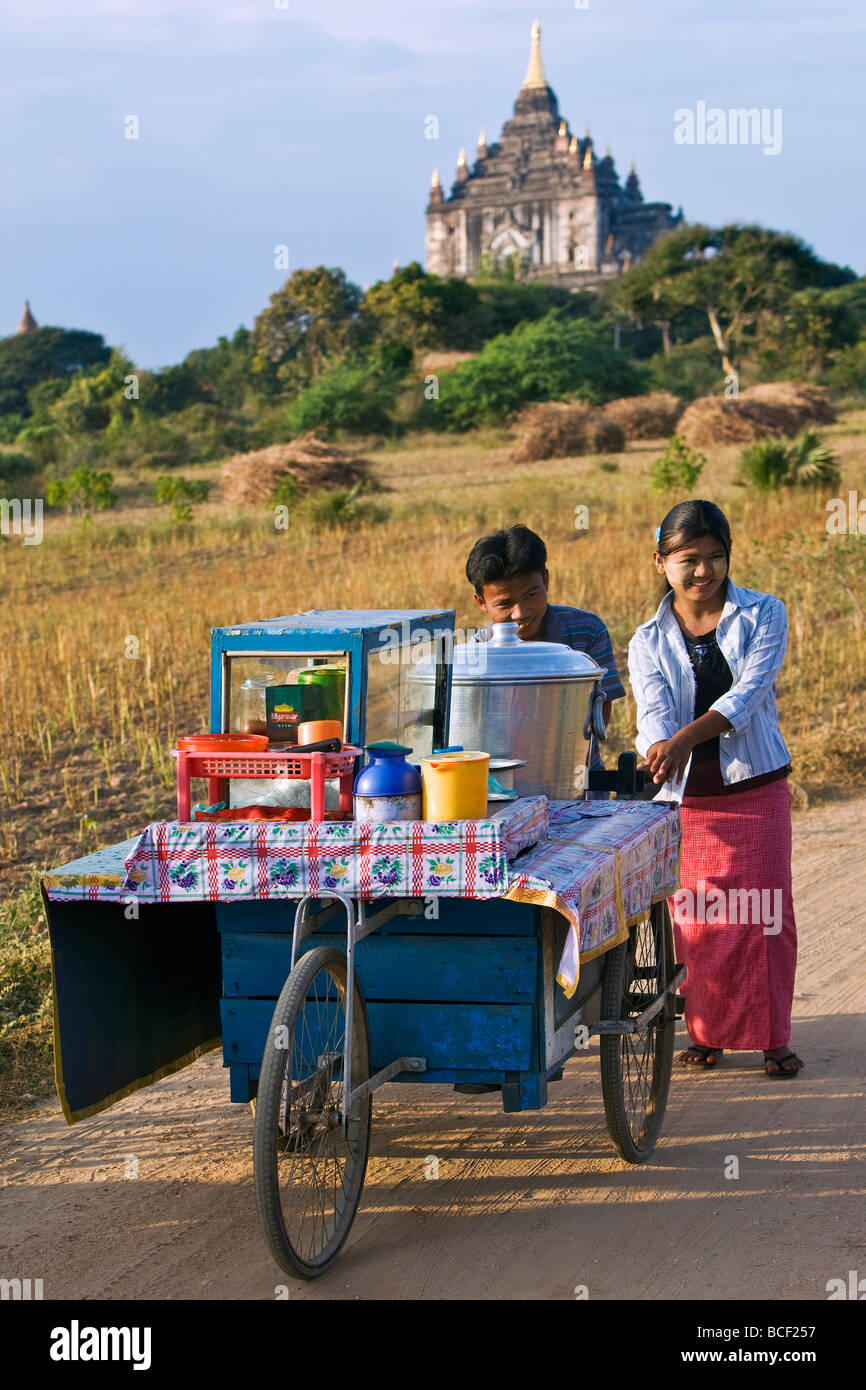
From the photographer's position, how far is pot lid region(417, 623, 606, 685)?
3.74m

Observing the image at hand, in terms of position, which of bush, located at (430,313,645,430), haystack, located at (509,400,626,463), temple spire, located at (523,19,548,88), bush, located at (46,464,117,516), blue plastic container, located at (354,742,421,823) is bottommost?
blue plastic container, located at (354,742,421,823)

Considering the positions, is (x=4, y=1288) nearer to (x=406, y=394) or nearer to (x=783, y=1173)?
(x=783, y=1173)

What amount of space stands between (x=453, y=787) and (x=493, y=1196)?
3.95 feet

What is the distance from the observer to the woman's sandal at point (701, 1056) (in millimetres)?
4594

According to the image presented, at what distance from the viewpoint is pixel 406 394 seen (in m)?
36.1

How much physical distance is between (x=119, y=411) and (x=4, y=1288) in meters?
35.6

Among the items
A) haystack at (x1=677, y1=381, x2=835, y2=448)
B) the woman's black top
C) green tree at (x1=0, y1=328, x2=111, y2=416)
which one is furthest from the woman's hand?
green tree at (x1=0, y1=328, x2=111, y2=416)

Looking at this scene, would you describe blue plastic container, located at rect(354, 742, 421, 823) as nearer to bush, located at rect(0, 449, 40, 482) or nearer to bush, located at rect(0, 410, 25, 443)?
bush, located at rect(0, 449, 40, 482)

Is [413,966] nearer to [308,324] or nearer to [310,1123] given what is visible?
[310,1123]

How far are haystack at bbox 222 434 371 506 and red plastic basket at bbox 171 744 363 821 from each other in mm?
19050

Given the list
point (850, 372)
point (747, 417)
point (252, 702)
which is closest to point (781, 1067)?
point (252, 702)

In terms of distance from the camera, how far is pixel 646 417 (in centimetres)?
3105

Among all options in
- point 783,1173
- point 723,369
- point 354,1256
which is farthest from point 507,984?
point 723,369

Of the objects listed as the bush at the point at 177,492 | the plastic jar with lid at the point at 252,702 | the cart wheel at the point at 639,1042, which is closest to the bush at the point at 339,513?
the bush at the point at 177,492
